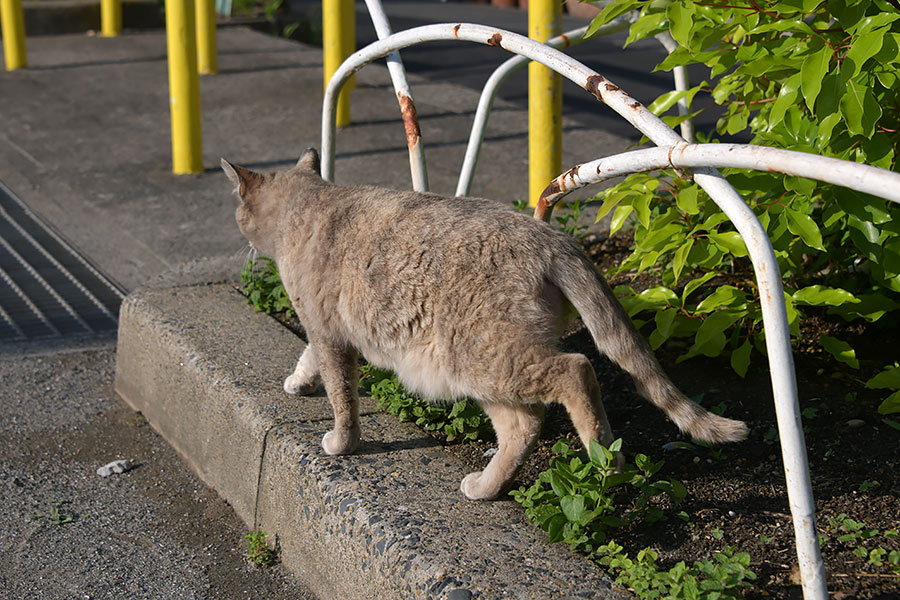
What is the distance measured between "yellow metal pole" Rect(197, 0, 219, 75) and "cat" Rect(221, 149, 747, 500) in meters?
6.29

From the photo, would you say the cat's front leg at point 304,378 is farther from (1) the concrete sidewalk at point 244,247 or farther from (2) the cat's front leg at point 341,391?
(2) the cat's front leg at point 341,391

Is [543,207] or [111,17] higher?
[111,17]

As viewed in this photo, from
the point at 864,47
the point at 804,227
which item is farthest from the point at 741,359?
the point at 864,47

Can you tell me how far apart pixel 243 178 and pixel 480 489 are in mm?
1395

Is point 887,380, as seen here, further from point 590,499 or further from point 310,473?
point 310,473

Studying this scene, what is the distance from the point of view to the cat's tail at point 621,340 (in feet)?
8.52

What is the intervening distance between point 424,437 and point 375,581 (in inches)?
27.5

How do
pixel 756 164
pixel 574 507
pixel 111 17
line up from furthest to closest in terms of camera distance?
pixel 111 17 < pixel 574 507 < pixel 756 164

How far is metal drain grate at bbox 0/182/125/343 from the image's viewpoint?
15.6 feet

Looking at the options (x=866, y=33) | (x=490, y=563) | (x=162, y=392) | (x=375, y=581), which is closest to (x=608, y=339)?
(x=490, y=563)

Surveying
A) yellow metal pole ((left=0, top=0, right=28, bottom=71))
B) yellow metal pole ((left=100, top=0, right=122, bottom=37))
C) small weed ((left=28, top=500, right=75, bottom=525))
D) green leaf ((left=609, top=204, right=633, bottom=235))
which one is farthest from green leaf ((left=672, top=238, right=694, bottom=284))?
yellow metal pole ((left=100, top=0, right=122, bottom=37))

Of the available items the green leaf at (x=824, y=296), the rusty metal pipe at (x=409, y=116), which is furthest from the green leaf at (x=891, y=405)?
the rusty metal pipe at (x=409, y=116)

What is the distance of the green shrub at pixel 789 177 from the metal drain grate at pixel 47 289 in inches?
110

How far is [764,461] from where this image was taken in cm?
295
